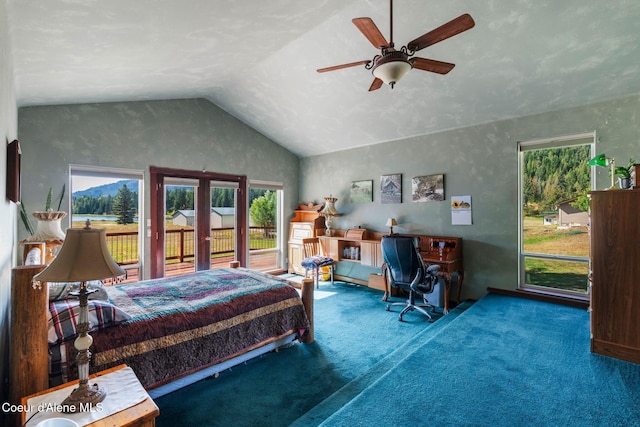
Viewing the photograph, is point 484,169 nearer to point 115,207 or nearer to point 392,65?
point 392,65

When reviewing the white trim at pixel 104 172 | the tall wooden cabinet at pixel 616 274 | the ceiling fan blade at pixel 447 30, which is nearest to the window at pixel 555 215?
the tall wooden cabinet at pixel 616 274

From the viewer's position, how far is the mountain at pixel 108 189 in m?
4.17

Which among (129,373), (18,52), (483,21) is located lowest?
(129,373)

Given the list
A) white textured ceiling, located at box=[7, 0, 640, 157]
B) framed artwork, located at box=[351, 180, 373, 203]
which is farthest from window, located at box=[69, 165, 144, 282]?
framed artwork, located at box=[351, 180, 373, 203]

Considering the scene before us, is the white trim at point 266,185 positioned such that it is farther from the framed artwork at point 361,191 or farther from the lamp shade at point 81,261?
the lamp shade at point 81,261

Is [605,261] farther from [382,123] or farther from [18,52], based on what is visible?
→ [18,52]

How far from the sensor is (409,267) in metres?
3.76

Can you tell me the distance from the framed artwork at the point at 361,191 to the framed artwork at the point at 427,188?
0.85 metres

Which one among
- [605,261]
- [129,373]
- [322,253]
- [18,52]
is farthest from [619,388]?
[18,52]

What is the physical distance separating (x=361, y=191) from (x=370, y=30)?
3.78 m

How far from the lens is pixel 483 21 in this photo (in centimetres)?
279

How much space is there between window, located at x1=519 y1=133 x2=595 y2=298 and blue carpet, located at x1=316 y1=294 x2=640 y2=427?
3.30ft

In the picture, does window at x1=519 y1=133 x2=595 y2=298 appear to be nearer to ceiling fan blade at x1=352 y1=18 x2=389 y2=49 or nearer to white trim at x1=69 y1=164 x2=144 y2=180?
ceiling fan blade at x1=352 y1=18 x2=389 y2=49

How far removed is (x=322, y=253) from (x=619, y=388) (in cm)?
438
